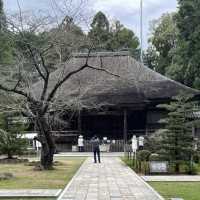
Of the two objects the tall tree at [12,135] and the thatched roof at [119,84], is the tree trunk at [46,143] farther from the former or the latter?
the thatched roof at [119,84]

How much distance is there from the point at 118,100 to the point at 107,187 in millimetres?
29982

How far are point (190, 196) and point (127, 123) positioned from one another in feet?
117

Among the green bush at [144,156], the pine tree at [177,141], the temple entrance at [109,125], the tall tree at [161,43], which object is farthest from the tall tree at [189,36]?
the pine tree at [177,141]

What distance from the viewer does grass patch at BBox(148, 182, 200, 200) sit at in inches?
664

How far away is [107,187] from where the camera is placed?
62.6 feet

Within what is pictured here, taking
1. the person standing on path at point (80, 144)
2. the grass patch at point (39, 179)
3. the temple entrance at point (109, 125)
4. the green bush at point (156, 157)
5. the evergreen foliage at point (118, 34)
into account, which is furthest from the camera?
the evergreen foliage at point (118, 34)

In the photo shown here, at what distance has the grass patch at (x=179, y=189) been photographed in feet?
55.4

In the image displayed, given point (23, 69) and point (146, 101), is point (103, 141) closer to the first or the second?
point (146, 101)

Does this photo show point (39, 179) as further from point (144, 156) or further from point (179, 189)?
point (144, 156)

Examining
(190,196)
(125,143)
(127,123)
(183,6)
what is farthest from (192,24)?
(190,196)

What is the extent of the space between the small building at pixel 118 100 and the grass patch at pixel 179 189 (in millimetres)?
27089

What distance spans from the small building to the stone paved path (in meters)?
23.3

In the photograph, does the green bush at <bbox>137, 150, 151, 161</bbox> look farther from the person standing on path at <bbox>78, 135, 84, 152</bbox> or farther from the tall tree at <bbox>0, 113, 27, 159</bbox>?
the person standing on path at <bbox>78, 135, 84, 152</bbox>

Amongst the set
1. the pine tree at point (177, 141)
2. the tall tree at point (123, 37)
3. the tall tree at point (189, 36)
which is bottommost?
the pine tree at point (177, 141)
